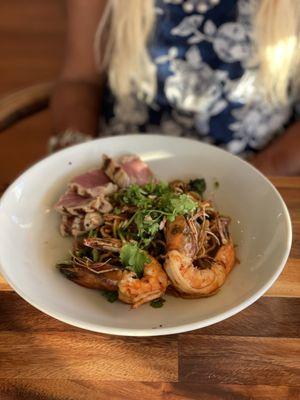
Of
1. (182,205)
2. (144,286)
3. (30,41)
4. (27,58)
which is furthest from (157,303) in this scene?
(30,41)

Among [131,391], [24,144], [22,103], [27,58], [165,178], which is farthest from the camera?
[27,58]

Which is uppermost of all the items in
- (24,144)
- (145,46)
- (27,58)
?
(145,46)

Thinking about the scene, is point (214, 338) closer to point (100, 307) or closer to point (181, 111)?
point (100, 307)

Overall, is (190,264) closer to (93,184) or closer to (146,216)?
(146,216)

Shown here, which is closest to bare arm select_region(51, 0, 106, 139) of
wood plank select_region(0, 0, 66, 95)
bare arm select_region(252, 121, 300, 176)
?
bare arm select_region(252, 121, 300, 176)

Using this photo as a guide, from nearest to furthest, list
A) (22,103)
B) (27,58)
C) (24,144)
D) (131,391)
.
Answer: (131,391) → (22,103) → (24,144) → (27,58)

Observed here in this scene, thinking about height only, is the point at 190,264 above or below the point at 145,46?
below

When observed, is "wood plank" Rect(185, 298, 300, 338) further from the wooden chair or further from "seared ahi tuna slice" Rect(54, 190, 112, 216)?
the wooden chair
